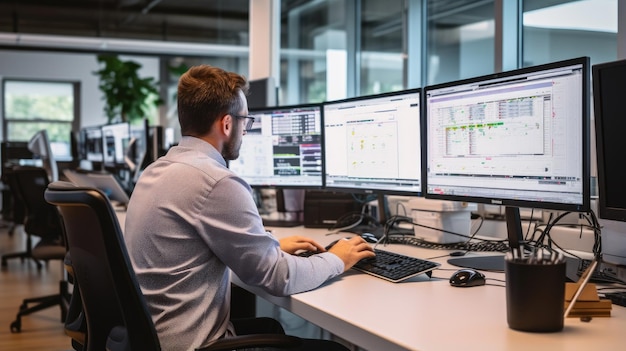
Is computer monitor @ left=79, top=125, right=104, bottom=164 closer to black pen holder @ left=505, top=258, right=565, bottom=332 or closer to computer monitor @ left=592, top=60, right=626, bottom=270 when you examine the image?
computer monitor @ left=592, top=60, right=626, bottom=270

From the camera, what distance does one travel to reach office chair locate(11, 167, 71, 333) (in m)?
4.19

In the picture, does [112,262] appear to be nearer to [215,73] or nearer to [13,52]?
[215,73]

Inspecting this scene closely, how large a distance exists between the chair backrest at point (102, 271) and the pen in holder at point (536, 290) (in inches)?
30.2

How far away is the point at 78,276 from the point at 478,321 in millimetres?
972

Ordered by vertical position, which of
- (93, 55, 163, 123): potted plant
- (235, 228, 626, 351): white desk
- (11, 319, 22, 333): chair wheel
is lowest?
(11, 319, 22, 333): chair wheel

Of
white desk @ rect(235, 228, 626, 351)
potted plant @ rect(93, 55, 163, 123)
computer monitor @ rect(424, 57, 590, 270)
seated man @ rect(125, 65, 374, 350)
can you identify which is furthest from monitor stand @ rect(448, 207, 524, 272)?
potted plant @ rect(93, 55, 163, 123)

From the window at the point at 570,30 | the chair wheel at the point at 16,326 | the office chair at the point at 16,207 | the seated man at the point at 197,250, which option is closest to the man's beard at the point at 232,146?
the seated man at the point at 197,250

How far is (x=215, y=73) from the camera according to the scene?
1782mm

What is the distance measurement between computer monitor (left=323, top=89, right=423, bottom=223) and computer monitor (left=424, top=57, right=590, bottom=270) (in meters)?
0.13

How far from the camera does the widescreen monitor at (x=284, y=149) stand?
114 inches

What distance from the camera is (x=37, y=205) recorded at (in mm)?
4473

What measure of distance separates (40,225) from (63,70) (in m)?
9.06

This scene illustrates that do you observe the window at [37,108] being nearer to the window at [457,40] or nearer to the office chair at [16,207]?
the office chair at [16,207]

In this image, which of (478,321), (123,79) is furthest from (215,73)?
(123,79)
